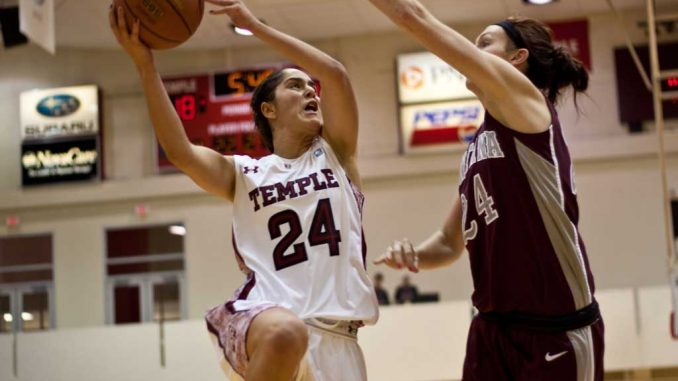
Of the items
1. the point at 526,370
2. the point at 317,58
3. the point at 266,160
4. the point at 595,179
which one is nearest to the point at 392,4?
the point at 317,58

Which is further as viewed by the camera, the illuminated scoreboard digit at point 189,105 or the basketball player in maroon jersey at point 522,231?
the illuminated scoreboard digit at point 189,105

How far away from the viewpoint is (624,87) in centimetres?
1496

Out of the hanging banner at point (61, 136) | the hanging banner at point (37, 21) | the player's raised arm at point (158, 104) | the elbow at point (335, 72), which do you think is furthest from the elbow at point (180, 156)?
the hanging banner at point (61, 136)

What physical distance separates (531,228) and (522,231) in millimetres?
33

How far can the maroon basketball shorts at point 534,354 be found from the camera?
10.6ft

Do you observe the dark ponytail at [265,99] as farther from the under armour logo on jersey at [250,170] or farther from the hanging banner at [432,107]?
the hanging banner at [432,107]

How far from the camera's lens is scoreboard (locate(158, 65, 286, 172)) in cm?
1537

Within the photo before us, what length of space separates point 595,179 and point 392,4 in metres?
12.1

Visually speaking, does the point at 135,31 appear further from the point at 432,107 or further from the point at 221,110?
the point at 221,110

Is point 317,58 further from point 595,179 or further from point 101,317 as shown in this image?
point 101,317

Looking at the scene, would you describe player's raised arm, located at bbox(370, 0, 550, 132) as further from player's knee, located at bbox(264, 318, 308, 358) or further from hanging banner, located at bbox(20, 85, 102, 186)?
hanging banner, located at bbox(20, 85, 102, 186)

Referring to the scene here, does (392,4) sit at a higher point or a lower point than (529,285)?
higher

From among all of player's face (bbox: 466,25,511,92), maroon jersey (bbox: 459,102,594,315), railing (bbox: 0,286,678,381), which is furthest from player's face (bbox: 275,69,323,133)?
railing (bbox: 0,286,678,381)

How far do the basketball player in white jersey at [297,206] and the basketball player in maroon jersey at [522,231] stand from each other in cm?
56
